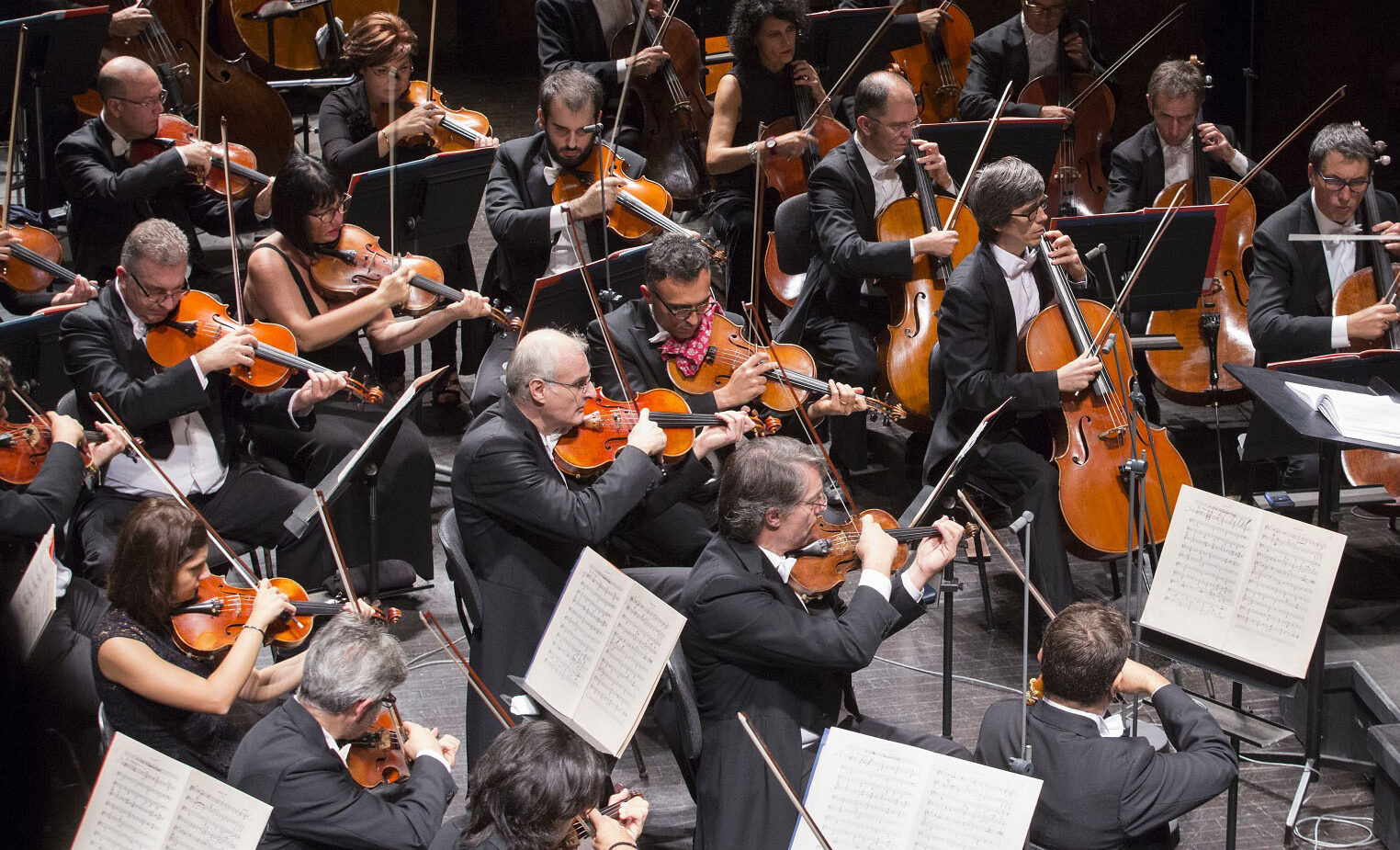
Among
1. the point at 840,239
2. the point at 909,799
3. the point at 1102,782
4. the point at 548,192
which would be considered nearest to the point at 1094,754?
the point at 1102,782

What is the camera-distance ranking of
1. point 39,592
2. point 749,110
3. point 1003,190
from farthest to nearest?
point 749,110, point 1003,190, point 39,592

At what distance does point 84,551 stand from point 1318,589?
314 cm

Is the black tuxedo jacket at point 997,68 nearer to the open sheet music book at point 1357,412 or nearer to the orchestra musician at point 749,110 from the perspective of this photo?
the orchestra musician at point 749,110

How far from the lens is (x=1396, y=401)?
3.57 m

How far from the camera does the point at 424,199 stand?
4.89 m

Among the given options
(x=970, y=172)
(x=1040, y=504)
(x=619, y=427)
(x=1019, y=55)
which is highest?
(x=1019, y=55)

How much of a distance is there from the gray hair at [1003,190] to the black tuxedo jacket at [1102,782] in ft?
6.10

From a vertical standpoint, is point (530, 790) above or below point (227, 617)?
above

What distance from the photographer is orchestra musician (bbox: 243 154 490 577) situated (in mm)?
4328

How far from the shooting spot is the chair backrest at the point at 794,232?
521 cm

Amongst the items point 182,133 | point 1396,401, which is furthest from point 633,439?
point 182,133

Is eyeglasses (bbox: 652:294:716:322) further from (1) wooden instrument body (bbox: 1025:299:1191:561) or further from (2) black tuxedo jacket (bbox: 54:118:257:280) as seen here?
(2) black tuxedo jacket (bbox: 54:118:257:280)

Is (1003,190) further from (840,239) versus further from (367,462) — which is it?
(367,462)

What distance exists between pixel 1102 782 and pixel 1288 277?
2.72 m
